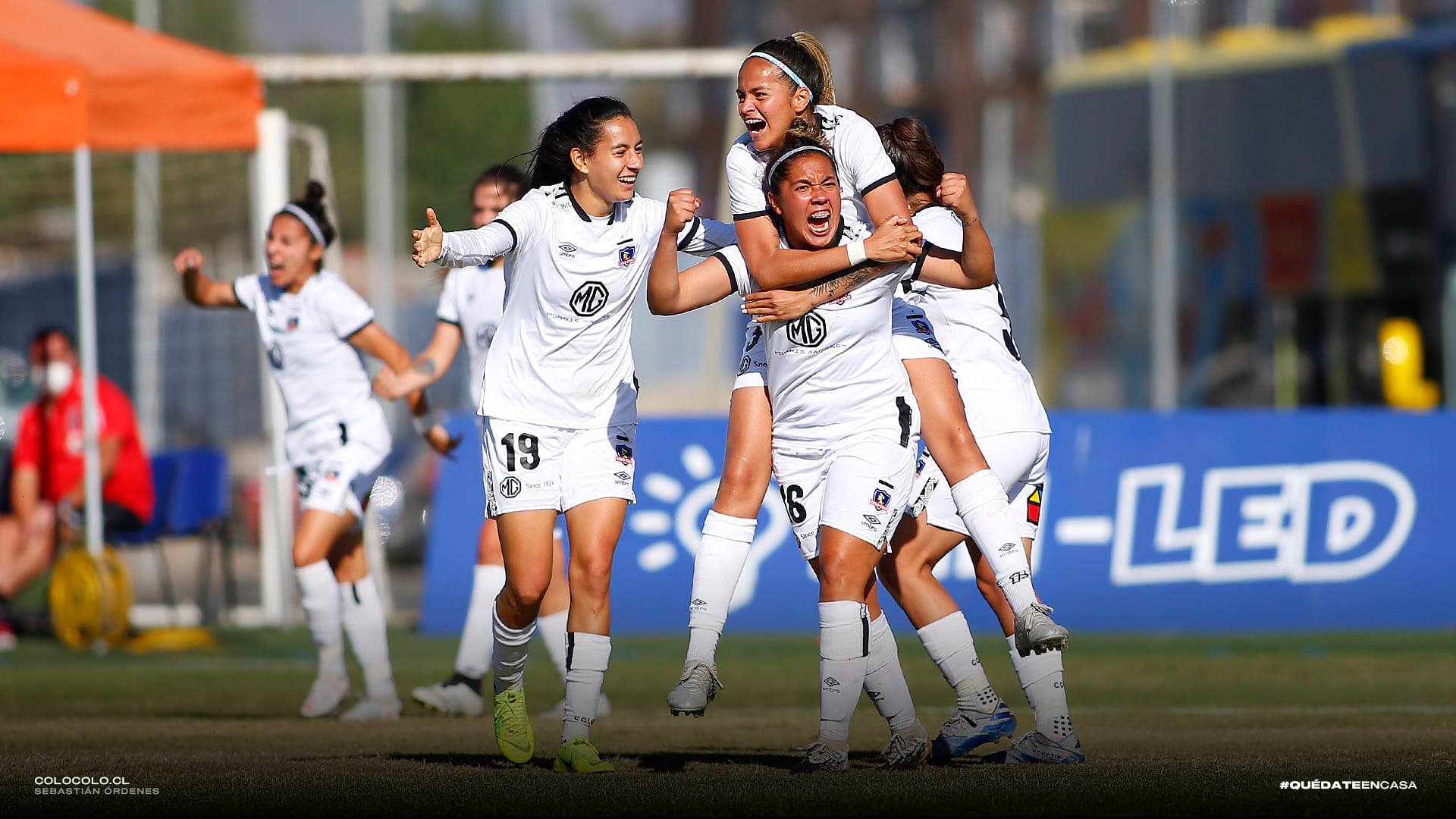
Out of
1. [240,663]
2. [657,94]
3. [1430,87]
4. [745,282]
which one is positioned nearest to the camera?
[745,282]

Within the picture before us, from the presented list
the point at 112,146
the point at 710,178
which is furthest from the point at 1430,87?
the point at 710,178

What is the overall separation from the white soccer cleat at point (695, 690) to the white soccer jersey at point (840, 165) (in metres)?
1.46

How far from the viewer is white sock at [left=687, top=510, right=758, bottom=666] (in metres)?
6.61

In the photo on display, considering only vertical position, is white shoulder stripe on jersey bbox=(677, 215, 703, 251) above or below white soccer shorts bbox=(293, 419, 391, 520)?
above

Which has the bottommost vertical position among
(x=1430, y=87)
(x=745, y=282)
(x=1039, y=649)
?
(x=1039, y=649)

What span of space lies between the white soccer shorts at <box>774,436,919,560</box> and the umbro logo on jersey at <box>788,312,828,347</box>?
348mm

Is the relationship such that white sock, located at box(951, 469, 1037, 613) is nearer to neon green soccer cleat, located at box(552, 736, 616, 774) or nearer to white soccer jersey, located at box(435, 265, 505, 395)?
neon green soccer cleat, located at box(552, 736, 616, 774)

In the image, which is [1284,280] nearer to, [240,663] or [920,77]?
[240,663]

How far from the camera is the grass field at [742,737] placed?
5.80m

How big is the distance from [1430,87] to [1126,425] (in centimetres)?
1018

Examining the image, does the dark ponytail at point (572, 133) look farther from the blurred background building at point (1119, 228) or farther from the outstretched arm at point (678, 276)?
the blurred background building at point (1119, 228)

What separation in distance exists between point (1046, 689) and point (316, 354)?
167 inches

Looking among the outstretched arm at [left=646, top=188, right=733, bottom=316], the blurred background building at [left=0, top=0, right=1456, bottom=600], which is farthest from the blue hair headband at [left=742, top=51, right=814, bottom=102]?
the blurred background building at [left=0, top=0, right=1456, bottom=600]

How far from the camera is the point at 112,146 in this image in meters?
12.3
